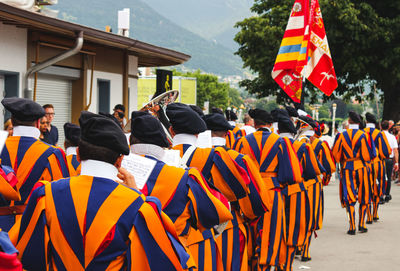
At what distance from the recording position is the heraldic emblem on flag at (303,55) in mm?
12609

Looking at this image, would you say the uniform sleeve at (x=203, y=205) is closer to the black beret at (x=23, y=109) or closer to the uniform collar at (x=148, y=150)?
the uniform collar at (x=148, y=150)

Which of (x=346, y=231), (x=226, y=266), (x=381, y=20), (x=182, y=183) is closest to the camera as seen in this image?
(x=182, y=183)

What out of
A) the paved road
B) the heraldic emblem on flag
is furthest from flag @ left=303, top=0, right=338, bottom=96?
the paved road

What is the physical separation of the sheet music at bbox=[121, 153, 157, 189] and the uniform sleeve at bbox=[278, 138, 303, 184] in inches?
163

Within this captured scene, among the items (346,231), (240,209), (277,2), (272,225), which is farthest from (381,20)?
(240,209)

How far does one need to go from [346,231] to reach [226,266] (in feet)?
20.6

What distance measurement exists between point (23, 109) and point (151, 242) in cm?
251

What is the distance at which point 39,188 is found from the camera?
3441 mm

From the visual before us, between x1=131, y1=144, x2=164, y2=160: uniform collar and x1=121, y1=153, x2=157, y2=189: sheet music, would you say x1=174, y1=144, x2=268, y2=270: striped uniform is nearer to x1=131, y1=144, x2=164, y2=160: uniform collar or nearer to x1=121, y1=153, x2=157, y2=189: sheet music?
x1=131, y1=144, x2=164, y2=160: uniform collar

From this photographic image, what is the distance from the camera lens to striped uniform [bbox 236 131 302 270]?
786 cm

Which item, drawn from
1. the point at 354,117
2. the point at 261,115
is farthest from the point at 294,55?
the point at 261,115

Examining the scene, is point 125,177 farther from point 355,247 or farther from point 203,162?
point 355,247

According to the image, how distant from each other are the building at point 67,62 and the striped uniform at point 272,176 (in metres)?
4.01

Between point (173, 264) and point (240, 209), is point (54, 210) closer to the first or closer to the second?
point (173, 264)
